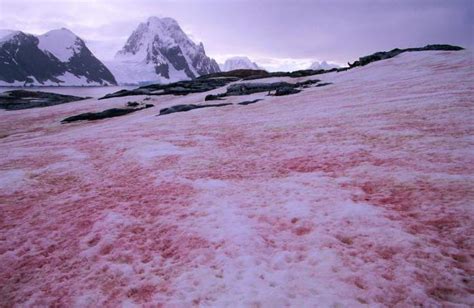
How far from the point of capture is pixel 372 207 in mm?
7578

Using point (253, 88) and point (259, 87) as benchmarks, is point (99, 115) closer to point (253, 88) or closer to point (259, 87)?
point (253, 88)

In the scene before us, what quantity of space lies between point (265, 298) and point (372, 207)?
3882 millimetres

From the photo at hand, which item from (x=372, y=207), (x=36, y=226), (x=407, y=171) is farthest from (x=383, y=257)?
(x=36, y=226)

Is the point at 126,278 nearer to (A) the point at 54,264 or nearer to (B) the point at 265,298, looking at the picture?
(A) the point at 54,264

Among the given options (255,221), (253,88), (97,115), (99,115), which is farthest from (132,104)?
(255,221)

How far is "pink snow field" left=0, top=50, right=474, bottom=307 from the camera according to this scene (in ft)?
17.3

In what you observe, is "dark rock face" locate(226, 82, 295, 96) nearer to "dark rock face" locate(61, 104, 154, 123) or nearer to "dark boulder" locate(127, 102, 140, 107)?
"dark boulder" locate(127, 102, 140, 107)

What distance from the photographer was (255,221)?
7.52 metres

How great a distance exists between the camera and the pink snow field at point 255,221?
5277 millimetres

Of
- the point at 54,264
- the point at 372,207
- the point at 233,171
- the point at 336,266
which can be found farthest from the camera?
the point at 233,171

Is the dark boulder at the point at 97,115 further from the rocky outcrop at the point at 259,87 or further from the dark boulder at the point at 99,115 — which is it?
the rocky outcrop at the point at 259,87

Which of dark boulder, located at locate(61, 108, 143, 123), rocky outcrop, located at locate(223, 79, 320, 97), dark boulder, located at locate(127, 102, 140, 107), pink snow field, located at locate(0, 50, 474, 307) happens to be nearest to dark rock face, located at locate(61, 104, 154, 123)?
dark boulder, located at locate(61, 108, 143, 123)

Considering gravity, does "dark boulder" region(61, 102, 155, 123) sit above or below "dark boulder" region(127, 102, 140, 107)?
below

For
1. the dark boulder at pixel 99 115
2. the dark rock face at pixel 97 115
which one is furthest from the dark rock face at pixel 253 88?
the dark rock face at pixel 97 115
